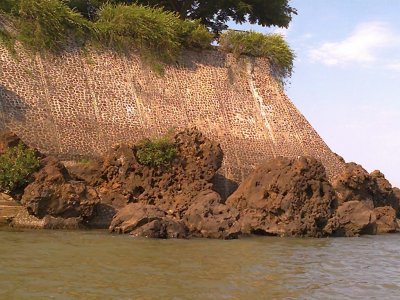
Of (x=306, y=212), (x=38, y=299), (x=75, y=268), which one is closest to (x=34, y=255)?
(x=75, y=268)

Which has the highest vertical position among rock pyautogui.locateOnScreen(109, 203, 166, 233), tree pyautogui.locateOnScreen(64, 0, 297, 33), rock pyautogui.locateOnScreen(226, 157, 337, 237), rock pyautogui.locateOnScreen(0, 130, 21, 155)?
tree pyautogui.locateOnScreen(64, 0, 297, 33)

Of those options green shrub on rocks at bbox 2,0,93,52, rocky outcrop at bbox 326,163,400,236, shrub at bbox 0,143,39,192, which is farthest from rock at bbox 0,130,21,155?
rocky outcrop at bbox 326,163,400,236

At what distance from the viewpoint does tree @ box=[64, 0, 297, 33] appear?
28172 mm

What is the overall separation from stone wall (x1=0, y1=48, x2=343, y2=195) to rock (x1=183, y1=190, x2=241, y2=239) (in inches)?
193

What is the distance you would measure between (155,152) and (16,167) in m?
4.31

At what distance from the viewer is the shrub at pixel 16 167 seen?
44.8 ft

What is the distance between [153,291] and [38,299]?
4.98 feet

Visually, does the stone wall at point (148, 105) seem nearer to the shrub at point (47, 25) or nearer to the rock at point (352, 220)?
the shrub at point (47, 25)

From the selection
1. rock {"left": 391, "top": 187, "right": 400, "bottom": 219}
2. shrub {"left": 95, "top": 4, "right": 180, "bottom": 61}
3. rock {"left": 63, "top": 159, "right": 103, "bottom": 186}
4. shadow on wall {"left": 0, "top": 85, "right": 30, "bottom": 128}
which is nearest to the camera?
rock {"left": 63, "top": 159, "right": 103, "bottom": 186}

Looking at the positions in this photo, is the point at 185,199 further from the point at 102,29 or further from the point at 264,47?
the point at 264,47

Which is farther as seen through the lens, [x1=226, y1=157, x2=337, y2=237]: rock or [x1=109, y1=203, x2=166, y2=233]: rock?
[x1=226, y1=157, x2=337, y2=237]: rock

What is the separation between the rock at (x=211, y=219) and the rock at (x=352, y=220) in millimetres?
3782

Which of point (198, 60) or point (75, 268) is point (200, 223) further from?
point (198, 60)

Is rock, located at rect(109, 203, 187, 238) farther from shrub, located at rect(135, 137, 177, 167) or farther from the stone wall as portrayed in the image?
the stone wall
